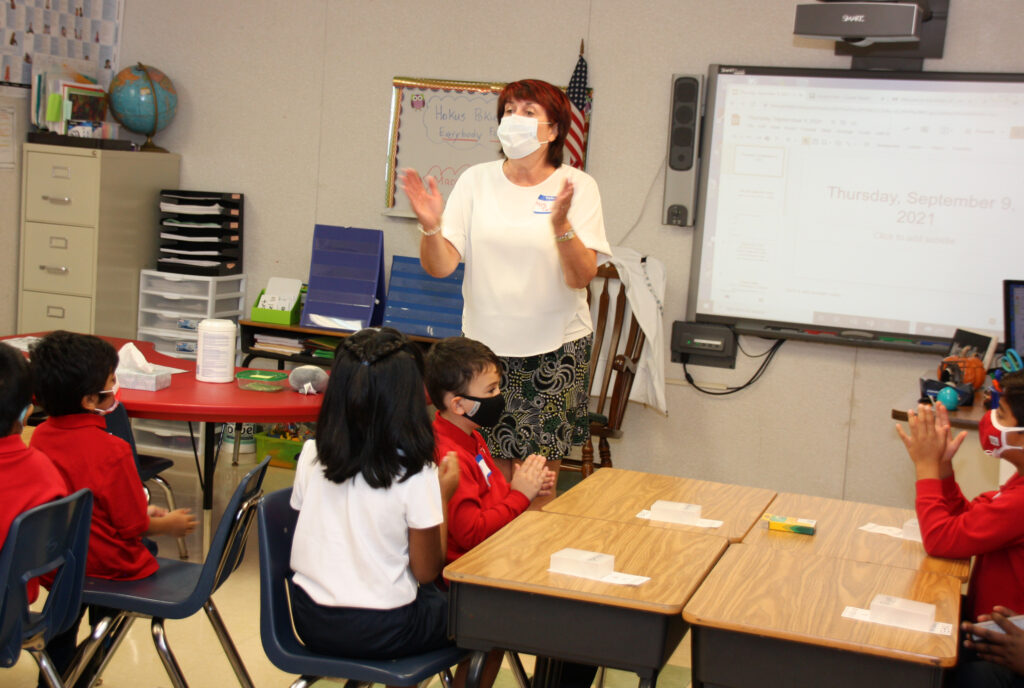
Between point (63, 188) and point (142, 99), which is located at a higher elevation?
point (142, 99)

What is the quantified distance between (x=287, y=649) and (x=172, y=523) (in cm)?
50

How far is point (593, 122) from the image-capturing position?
480 cm

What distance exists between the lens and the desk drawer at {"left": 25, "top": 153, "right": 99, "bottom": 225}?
4.84 metres

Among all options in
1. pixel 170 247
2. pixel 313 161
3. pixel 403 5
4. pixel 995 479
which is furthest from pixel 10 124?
pixel 995 479

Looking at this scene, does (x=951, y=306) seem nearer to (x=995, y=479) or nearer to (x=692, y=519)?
(x=995, y=479)

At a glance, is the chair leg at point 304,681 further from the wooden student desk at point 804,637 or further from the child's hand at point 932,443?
the child's hand at point 932,443

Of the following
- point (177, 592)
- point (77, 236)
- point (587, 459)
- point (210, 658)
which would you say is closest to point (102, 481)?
point (177, 592)

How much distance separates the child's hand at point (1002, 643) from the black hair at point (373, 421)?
3.41ft

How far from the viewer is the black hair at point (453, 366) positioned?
92.5 inches

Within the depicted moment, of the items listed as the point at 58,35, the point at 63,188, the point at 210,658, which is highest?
the point at 58,35

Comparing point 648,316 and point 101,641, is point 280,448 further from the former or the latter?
point 101,641

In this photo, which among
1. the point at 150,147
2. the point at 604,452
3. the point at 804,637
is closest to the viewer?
the point at 804,637

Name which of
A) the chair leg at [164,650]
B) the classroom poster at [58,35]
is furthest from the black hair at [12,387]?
the classroom poster at [58,35]

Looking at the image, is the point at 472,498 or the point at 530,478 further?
the point at 530,478
